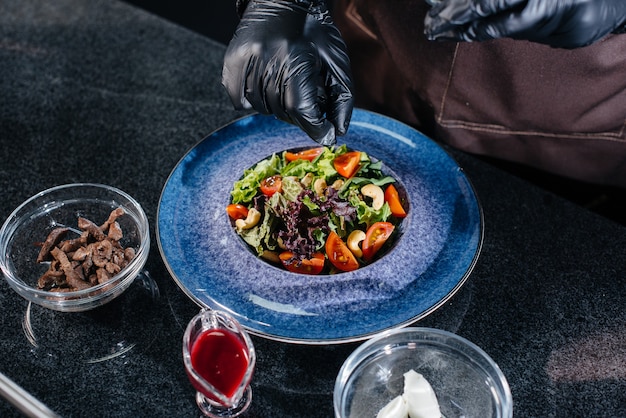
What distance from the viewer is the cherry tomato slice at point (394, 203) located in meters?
1.27

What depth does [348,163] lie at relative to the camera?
1.33 m

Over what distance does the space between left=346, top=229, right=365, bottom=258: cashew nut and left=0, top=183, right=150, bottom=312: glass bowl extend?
1.24 ft

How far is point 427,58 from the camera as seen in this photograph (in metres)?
1.52

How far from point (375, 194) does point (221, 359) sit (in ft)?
1.62

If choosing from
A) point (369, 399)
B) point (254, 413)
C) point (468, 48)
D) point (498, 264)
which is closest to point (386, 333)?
point (369, 399)

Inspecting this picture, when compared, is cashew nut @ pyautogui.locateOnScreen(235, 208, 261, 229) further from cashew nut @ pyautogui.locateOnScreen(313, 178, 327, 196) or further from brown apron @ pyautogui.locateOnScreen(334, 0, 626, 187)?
brown apron @ pyautogui.locateOnScreen(334, 0, 626, 187)

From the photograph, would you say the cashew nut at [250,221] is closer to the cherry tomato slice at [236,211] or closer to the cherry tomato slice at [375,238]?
the cherry tomato slice at [236,211]

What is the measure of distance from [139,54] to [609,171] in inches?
52.0

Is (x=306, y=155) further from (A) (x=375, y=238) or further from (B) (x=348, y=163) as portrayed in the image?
(A) (x=375, y=238)

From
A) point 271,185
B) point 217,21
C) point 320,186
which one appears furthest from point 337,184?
point 217,21

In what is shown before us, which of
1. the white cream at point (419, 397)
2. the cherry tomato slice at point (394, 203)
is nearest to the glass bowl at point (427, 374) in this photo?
the white cream at point (419, 397)

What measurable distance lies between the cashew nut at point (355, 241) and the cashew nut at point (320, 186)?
0.13 meters

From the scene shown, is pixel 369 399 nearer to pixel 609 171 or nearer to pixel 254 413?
pixel 254 413

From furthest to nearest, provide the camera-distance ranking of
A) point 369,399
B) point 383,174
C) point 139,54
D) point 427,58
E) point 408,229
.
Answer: point 139,54 < point 427,58 < point 383,174 < point 408,229 < point 369,399
